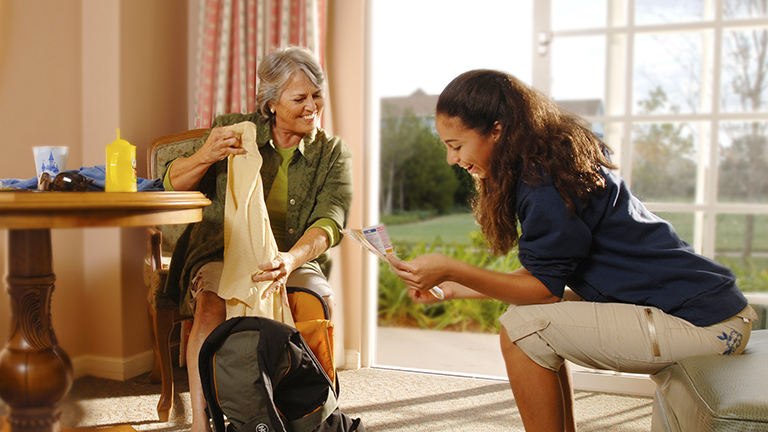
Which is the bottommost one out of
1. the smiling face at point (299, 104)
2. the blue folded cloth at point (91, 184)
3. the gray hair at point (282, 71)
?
the blue folded cloth at point (91, 184)

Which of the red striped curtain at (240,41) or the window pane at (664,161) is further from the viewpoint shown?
the window pane at (664,161)

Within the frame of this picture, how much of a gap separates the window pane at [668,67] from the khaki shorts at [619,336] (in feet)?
4.35

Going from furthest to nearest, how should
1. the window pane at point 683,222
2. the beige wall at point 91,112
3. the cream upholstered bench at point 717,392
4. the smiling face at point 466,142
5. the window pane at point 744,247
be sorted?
1. the window pane at point 744,247
2. the window pane at point 683,222
3. the beige wall at point 91,112
4. the smiling face at point 466,142
5. the cream upholstered bench at point 717,392

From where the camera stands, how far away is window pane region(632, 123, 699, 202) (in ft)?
11.2

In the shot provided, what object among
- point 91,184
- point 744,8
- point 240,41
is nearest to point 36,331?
point 91,184

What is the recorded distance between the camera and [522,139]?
1277mm

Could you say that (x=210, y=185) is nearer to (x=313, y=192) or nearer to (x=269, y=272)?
(x=313, y=192)

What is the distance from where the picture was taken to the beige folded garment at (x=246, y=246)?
1617mm

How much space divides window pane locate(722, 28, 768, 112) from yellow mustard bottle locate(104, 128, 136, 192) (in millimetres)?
3756

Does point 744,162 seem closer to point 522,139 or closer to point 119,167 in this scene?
point 522,139

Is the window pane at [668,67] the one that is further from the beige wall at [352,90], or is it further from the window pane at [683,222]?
the beige wall at [352,90]

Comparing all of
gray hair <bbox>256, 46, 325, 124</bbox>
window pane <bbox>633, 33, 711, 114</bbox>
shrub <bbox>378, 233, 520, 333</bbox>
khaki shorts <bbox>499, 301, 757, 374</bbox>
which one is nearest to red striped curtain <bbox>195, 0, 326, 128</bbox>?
gray hair <bbox>256, 46, 325, 124</bbox>

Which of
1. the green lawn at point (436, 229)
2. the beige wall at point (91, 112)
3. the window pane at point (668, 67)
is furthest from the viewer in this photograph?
the green lawn at point (436, 229)

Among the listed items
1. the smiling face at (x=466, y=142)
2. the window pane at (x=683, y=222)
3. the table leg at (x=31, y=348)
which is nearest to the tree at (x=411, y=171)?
the window pane at (x=683, y=222)
